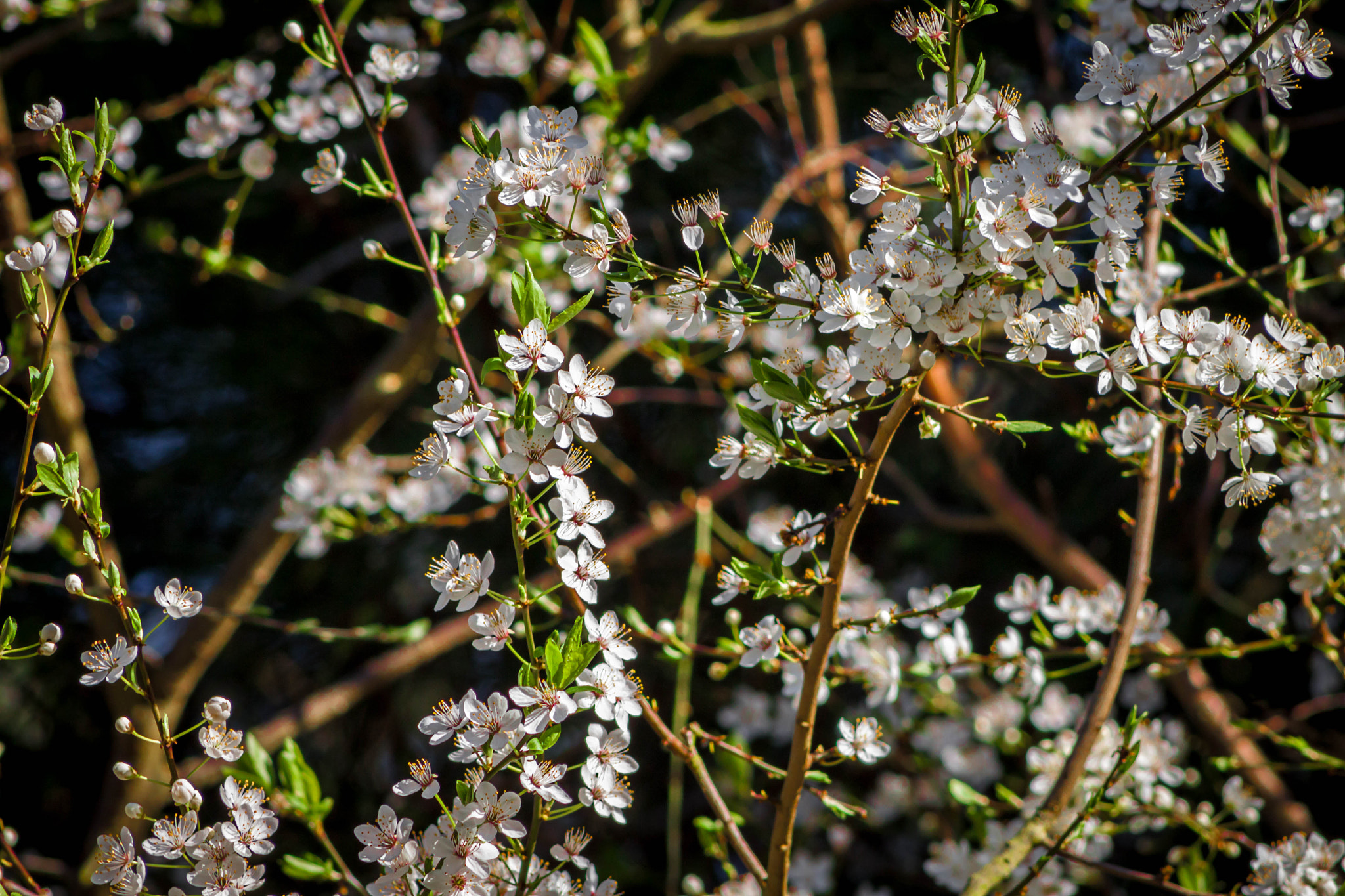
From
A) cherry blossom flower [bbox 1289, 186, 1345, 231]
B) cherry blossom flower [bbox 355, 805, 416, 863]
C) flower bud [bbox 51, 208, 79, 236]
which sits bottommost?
cherry blossom flower [bbox 355, 805, 416, 863]

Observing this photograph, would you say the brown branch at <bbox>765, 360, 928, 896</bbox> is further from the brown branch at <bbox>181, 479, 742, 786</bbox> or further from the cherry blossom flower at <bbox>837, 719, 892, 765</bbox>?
the brown branch at <bbox>181, 479, 742, 786</bbox>

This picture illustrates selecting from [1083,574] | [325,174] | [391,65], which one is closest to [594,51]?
[391,65]

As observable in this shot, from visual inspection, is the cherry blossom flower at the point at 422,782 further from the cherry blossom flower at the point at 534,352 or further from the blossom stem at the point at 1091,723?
the blossom stem at the point at 1091,723

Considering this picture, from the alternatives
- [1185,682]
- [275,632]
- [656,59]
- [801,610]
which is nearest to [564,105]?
[656,59]

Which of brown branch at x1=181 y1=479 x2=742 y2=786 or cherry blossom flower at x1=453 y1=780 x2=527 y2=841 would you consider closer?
cherry blossom flower at x1=453 y1=780 x2=527 y2=841

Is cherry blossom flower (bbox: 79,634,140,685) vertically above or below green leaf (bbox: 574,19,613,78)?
below

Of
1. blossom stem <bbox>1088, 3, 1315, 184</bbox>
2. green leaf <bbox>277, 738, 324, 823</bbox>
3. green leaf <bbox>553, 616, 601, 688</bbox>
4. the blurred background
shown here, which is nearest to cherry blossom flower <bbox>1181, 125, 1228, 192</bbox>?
blossom stem <bbox>1088, 3, 1315, 184</bbox>
